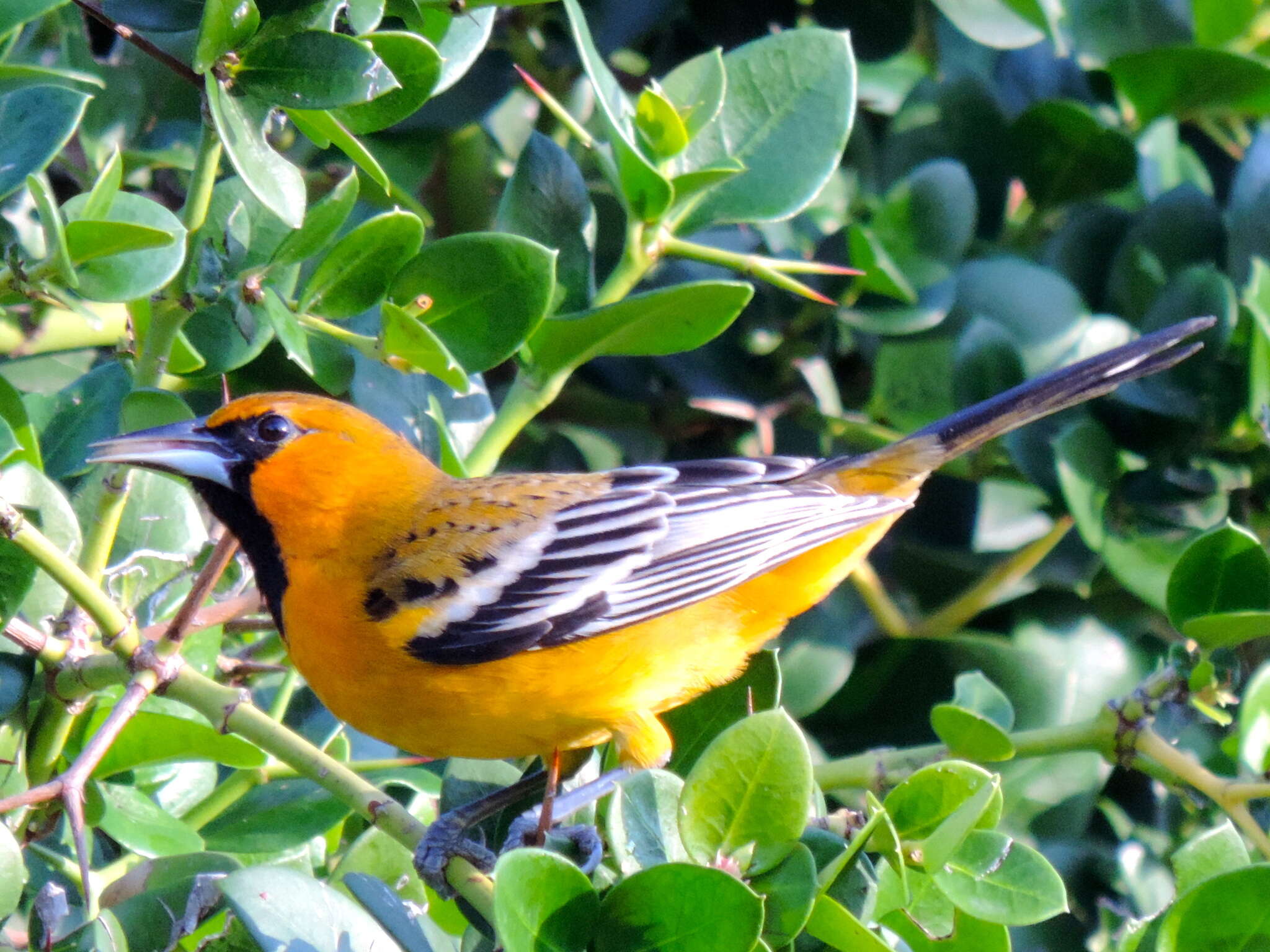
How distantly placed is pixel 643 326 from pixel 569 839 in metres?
0.92

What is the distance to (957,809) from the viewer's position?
177cm

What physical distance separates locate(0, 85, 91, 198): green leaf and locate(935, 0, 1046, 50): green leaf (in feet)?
6.98

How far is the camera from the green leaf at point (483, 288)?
7.30 feet

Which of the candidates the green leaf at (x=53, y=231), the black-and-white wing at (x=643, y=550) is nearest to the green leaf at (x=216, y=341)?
the green leaf at (x=53, y=231)

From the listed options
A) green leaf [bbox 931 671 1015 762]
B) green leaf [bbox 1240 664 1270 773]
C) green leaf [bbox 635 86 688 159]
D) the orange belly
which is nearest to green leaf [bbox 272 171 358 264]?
green leaf [bbox 635 86 688 159]

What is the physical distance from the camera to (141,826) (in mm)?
2092

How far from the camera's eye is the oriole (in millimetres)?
2566

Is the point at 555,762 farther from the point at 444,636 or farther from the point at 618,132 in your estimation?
the point at 618,132

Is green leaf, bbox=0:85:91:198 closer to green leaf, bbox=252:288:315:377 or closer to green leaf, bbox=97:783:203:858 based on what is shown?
green leaf, bbox=252:288:315:377

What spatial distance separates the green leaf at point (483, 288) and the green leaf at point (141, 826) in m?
0.92

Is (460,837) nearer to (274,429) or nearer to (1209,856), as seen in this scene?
(274,429)

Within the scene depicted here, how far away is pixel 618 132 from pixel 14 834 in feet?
4.87

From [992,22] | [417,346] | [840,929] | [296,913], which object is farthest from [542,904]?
[992,22]

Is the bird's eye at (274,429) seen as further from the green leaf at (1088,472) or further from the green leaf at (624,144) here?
the green leaf at (1088,472)
